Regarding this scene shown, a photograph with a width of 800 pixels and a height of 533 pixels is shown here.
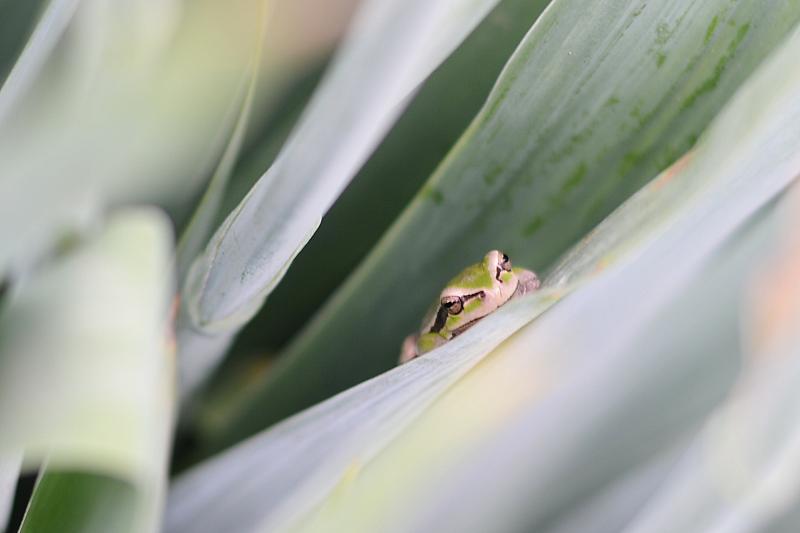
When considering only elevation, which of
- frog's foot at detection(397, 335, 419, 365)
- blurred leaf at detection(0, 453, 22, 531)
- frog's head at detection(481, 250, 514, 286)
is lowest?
blurred leaf at detection(0, 453, 22, 531)

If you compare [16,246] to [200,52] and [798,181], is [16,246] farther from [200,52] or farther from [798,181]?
[798,181]

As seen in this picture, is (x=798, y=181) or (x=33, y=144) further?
(x=798, y=181)

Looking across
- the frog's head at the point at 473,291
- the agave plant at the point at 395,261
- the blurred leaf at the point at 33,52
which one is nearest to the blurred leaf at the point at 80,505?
the agave plant at the point at 395,261

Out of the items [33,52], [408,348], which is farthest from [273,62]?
[408,348]

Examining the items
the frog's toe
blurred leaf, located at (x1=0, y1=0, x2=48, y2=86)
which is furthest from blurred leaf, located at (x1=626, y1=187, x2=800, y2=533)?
blurred leaf, located at (x1=0, y1=0, x2=48, y2=86)

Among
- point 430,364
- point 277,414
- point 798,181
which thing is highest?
point 798,181

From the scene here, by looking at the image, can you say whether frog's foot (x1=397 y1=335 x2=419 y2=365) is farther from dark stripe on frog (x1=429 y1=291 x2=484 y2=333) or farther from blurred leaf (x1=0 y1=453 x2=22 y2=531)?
blurred leaf (x1=0 y1=453 x2=22 y2=531)

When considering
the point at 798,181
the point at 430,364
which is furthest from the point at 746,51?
the point at 430,364
